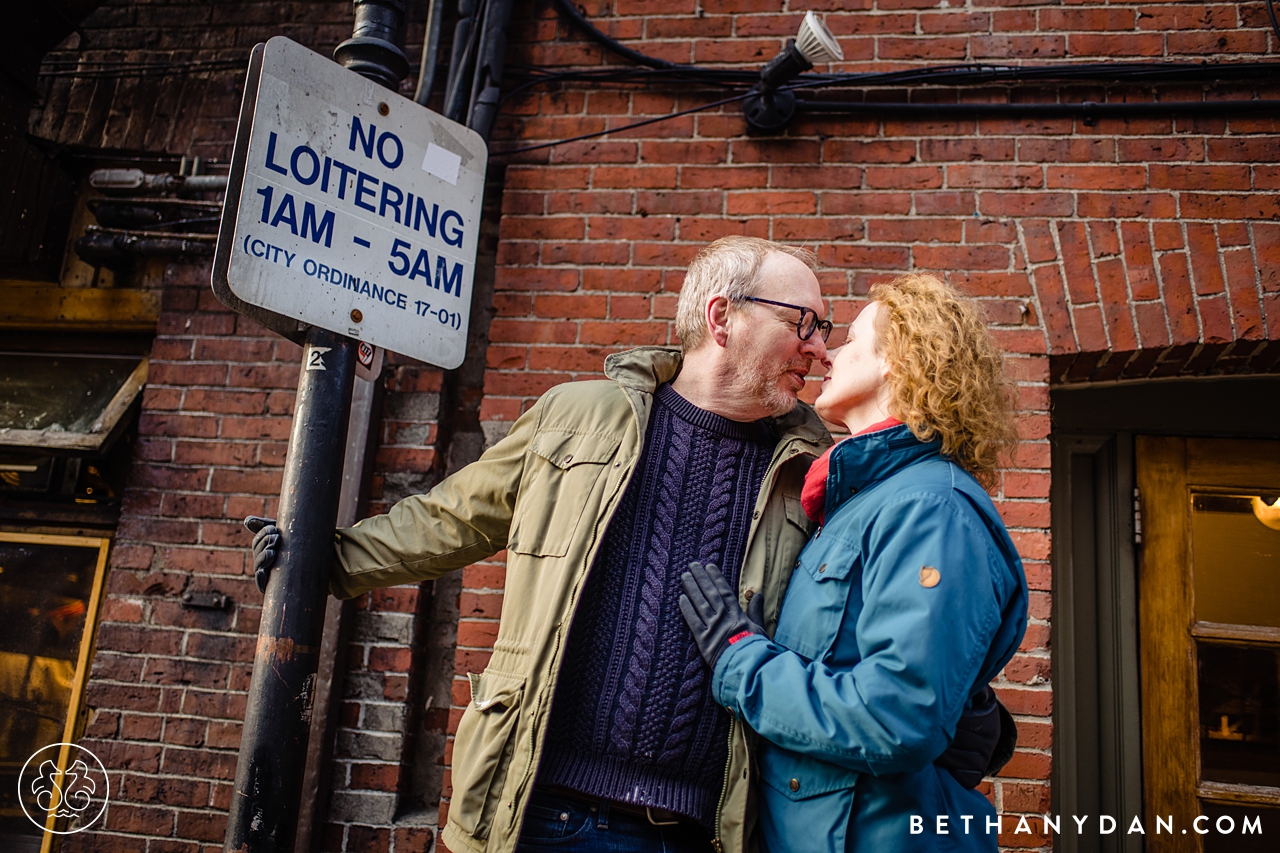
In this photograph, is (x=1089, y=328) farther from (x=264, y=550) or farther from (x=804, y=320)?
(x=264, y=550)

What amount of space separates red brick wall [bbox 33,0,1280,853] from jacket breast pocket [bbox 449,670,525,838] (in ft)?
2.89

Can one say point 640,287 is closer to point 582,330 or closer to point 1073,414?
point 582,330

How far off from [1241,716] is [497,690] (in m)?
2.72

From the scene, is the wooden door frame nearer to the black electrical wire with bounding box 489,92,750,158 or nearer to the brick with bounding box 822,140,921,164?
the brick with bounding box 822,140,921,164

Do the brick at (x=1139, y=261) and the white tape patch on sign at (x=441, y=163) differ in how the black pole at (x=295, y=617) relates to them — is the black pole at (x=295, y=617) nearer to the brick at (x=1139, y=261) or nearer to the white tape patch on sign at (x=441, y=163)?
the white tape patch on sign at (x=441, y=163)

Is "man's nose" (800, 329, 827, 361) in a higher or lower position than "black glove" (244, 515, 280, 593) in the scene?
higher

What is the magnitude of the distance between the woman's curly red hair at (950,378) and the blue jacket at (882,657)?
5 cm

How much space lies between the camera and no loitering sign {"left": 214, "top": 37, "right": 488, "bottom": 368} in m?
1.57

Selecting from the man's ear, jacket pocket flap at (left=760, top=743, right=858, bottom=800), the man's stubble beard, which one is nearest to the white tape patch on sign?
the man's ear

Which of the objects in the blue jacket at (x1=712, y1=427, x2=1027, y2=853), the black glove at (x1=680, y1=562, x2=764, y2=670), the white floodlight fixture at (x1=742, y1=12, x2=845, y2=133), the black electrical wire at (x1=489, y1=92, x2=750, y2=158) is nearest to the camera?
the blue jacket at (x1=712, y1=427, x2=1027, y2=853)

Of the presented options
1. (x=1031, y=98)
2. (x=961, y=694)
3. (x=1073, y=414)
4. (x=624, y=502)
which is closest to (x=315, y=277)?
(x=624, y=502)

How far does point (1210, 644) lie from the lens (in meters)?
2.86

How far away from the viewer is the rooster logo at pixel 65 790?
2.62 metres

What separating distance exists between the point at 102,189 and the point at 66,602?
1.53 m
